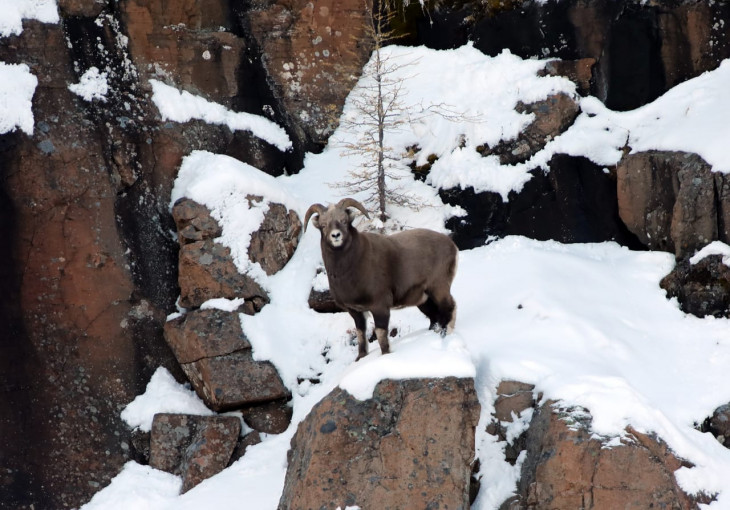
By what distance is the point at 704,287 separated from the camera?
37.4 feet

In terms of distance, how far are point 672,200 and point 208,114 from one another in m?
8.90

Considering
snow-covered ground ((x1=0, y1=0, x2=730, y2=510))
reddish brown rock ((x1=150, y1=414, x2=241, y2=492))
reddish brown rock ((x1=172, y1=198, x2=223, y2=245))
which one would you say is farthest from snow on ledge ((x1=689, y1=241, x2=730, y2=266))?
reddish brown rock ((x1=172, y1=198, x2=223, y2=245))

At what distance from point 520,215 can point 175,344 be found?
6.62 m

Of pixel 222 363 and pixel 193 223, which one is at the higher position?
pixel 193 223

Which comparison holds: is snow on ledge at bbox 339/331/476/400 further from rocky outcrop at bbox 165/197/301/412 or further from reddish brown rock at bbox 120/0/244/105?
reddish brown rock at bbox 120/0/244/105

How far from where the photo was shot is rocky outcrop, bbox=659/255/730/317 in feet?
36.9

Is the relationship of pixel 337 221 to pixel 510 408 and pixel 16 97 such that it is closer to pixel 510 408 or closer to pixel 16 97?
pixel 510 408

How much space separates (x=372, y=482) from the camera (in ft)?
25.9

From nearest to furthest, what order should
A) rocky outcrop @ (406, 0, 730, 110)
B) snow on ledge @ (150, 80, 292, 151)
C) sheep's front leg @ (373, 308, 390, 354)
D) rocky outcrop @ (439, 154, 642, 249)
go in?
sheep's front leg @ (373, 308, 390, 354)
rocky outcrop @ (439, 154, 642, 249)
rocky outcrop @ (406, 0, 730, 110)
snow on ledge @ (150, 80, 292, 151)

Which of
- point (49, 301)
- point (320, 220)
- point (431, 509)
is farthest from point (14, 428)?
point (431, 509)

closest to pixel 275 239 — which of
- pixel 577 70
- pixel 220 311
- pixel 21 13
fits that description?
pixel 220 311

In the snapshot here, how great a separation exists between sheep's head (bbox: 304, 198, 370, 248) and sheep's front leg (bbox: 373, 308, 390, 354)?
99 cm

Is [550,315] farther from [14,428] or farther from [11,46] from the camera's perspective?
[11,46]

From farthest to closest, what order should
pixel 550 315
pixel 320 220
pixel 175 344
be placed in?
1. pixel 175 344
2. pixel 550 315
3. pixel 320 220
